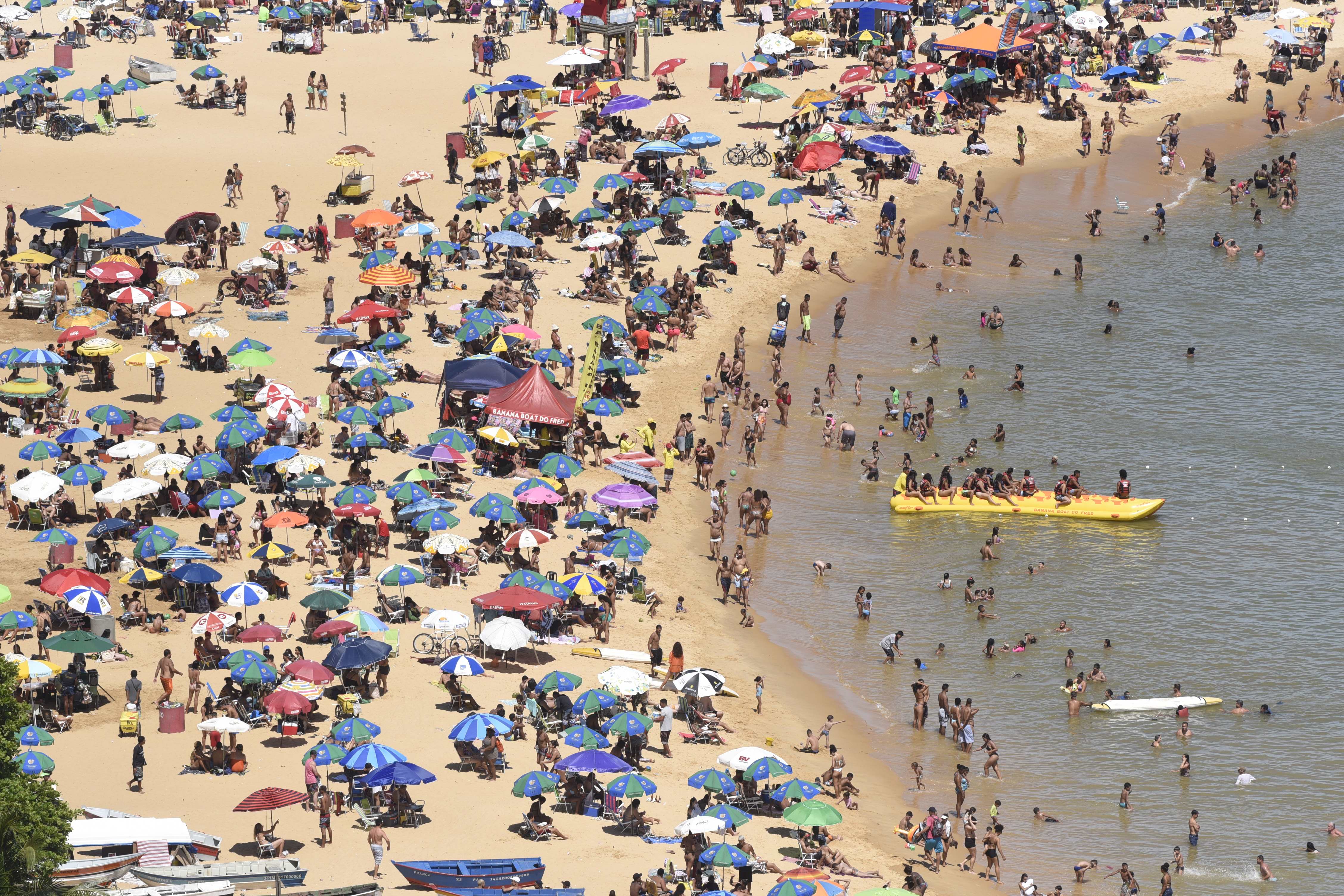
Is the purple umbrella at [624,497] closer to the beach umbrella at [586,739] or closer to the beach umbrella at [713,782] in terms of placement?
the beach umbrella at [586,739]

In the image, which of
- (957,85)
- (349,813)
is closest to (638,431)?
(349,813)

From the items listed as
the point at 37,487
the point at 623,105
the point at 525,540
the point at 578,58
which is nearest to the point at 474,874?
the point at 525,540

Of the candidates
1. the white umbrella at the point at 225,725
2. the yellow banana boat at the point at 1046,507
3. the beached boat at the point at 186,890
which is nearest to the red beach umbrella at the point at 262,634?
the white umbrella at the point at 225,725

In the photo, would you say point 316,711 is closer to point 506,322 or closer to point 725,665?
point 725,665

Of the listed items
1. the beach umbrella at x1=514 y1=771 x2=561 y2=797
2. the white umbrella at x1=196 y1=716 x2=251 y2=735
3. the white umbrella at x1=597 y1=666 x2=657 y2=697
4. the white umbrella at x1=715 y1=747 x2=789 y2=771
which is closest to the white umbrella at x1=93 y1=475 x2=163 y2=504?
the white umbrella at x1=196 y1=716 x2=251 y2=735

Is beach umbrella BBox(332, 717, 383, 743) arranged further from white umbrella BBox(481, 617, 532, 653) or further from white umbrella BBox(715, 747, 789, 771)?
white umbrella BBox(715, 747, 789, 771)
